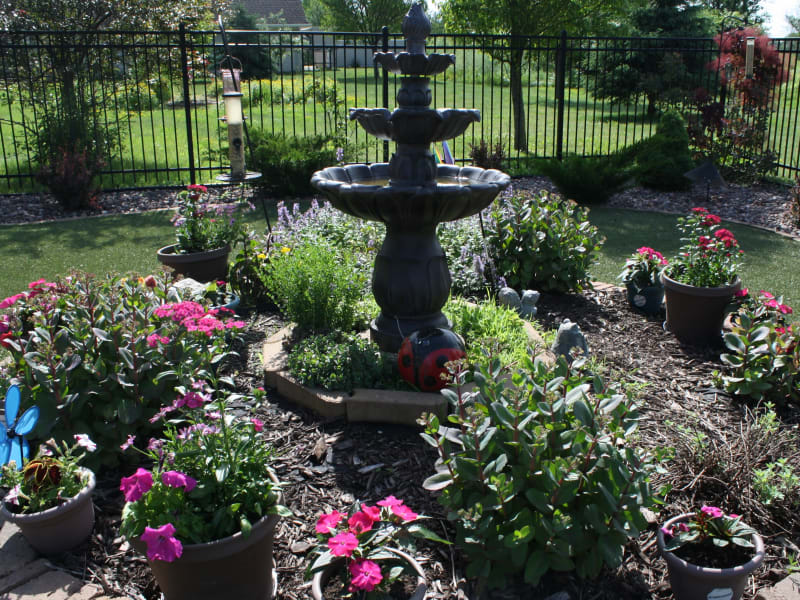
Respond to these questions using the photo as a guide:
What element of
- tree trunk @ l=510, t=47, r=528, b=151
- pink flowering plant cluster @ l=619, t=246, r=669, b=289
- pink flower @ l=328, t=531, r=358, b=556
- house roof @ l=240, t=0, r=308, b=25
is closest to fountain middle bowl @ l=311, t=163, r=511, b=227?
pink flower @ l=328, t=531, r=358, b=556

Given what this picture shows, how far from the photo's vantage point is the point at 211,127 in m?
18.7

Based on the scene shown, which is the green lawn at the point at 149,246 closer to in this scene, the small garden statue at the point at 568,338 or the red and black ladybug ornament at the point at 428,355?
the small garden statue at the point at 568,338

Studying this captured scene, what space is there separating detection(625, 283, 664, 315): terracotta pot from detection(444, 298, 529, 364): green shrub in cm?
133

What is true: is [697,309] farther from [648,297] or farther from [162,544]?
[162,544]

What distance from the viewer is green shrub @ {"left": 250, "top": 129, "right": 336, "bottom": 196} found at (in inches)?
388

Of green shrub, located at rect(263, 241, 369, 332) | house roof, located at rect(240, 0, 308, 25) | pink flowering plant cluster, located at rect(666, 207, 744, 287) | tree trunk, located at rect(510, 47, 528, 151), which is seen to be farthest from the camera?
house roof, located at rect(240, 0, 308, 25)

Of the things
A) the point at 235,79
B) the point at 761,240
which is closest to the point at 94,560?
the point at 235,79

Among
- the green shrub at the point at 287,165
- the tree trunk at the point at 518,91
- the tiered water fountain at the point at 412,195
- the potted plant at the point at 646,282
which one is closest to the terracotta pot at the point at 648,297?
the potted plant at the point at 646,282

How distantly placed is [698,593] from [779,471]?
1.10m

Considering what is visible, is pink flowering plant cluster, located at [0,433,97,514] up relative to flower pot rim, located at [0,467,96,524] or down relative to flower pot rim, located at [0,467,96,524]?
up

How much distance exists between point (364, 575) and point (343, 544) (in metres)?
0.14

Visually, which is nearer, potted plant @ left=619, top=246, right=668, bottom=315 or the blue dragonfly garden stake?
the blue dragonfly garden stake

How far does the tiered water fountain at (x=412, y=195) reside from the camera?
370 centimetres

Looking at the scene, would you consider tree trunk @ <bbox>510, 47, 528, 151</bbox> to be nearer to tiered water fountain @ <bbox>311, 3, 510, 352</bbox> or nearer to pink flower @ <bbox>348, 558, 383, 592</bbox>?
tiered water fountain @ <bbox>311, 3, 510, 352</bbox>
